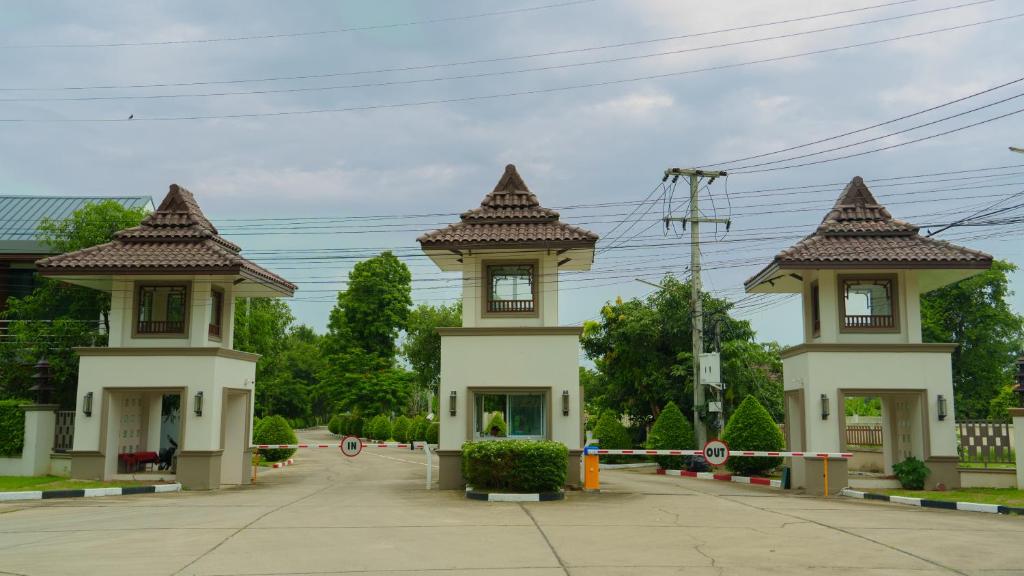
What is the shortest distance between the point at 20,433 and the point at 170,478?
461cm

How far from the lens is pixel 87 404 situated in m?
20.5

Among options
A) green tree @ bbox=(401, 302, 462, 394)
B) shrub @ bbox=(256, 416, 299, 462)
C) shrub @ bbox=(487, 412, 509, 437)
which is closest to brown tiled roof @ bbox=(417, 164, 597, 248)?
shrub @ bbox=(487, 412, 509, 437)

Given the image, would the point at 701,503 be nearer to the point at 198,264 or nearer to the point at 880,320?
the point at 880,320

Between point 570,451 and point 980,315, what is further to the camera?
point 980,315

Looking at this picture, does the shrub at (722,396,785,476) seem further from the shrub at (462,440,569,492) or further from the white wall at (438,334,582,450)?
the shrub at (462,440,569,492)

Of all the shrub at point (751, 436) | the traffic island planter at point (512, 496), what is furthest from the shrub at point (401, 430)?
the traffic island planter at point (512, 496)

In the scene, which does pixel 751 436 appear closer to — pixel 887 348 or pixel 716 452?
pixel 716 452

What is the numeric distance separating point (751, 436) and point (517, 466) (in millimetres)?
9253

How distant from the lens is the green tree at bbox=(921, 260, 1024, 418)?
42.6 m

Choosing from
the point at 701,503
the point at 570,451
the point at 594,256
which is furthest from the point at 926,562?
the point at 594,256

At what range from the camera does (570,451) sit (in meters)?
19.3

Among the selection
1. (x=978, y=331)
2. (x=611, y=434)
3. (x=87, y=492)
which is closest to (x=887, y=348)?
(x=611, y=434)

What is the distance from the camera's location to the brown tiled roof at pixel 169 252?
20.1 meters

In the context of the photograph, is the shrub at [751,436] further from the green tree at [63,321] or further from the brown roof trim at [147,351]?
the green tree at [63,321]
